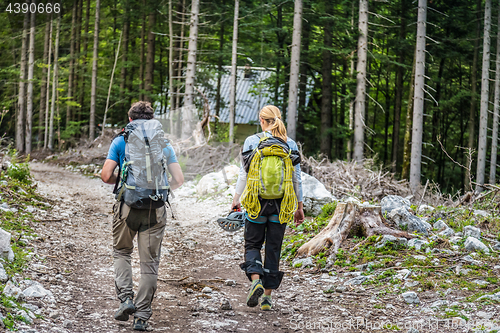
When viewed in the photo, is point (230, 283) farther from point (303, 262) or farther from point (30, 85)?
point (30, 85)

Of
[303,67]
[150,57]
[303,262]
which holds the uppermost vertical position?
[150,57]

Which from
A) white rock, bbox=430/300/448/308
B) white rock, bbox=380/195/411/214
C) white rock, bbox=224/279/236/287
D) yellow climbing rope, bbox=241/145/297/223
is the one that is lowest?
white rock, bbox=224/279/236/287

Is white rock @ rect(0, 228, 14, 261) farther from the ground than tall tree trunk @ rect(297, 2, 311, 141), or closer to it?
closer to it

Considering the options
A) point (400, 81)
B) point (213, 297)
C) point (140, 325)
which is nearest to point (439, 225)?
point (213, 297)

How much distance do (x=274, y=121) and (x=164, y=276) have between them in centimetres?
260

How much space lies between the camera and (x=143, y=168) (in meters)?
3.81

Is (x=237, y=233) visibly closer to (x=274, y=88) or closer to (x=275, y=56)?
(x=275, y=56)

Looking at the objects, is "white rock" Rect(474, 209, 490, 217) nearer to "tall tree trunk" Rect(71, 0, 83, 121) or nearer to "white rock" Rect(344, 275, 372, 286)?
"white rock" Rect(344, 275, 372, 286)

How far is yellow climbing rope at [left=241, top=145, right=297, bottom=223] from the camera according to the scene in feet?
14.2

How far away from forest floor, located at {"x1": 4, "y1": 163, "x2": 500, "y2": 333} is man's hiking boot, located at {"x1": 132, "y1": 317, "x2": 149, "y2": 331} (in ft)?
0.38

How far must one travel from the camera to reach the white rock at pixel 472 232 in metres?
6.26

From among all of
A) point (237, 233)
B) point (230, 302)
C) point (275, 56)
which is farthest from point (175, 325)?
point (275, 56)

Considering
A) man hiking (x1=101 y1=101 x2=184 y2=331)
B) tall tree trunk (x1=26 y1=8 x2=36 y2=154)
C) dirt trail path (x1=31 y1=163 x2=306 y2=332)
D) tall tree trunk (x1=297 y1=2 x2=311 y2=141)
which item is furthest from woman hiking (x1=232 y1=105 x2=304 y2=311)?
tall tree trunk (x1=26 y1=8 x2=36 y2=154)

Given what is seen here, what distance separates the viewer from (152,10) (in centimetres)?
2342
